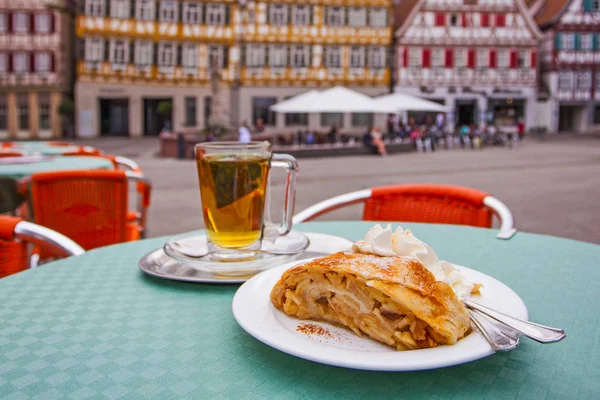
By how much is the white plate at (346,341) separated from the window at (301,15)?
32.0 meters

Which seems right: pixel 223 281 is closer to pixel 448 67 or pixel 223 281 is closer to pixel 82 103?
pixel 82 103

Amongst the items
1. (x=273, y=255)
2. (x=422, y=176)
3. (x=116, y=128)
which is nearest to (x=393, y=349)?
(x=273, y=255)

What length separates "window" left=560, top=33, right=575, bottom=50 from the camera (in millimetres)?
35250

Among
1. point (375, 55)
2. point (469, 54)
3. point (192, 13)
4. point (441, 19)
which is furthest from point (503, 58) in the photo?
point (192, 13)

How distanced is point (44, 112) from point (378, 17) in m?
17.7

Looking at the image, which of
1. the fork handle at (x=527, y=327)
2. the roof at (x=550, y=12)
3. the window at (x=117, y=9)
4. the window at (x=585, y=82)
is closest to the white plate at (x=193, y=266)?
the fork handle at (x=527, y=327)

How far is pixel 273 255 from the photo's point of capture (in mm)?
1420

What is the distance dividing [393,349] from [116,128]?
1332 inches

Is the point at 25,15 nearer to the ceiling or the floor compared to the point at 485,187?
nearer to the ceiling

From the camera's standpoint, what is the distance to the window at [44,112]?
102ft

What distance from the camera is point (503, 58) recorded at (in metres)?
34.0

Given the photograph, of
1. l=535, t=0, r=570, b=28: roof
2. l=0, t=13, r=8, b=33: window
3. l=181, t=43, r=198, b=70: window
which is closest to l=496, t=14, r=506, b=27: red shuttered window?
l=535, t=0, r=570, b=28: roof

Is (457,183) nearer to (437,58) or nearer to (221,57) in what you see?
(221,57)

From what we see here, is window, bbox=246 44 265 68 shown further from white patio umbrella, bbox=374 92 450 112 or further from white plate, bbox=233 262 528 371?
white plate, bbox=233 262 528 371
